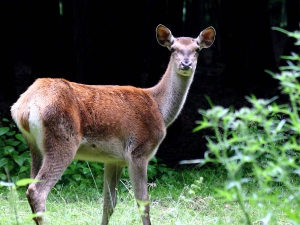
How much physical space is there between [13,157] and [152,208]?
7.99ft

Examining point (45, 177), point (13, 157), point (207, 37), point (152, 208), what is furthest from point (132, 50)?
point (45, 177)

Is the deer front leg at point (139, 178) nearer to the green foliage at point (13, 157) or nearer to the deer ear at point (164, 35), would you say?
the deer ear at point (164, 35)

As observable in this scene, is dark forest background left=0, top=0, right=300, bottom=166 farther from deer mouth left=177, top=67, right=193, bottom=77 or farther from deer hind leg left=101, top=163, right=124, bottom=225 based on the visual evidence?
deer hind leg left=101, top=163, right=124, bottom=225

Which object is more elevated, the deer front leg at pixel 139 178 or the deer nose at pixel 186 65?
the deer nose at pixel 186 65

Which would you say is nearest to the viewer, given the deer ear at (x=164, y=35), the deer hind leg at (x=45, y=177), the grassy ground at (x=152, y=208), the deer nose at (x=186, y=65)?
the deer hind leg at (x=45, y=177)

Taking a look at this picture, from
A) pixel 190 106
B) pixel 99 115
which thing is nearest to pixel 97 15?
pixel 99 115

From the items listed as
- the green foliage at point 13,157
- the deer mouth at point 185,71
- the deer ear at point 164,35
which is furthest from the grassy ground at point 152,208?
the deer ear at point 164,35

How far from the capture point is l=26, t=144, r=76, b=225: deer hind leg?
5.96 metres

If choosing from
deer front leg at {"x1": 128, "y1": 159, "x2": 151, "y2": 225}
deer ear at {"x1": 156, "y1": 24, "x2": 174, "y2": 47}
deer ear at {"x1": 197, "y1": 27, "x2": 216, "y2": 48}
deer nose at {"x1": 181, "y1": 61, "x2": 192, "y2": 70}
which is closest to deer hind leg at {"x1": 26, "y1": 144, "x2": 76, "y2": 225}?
deer front leg at {"x1": 128, "y1": 159, "x2": 151, "y2": 225}

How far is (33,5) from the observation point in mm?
12844

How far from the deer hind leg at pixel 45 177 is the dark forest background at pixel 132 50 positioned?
4603mm

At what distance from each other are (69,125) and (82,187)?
8.99ft

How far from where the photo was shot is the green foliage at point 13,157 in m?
8.91

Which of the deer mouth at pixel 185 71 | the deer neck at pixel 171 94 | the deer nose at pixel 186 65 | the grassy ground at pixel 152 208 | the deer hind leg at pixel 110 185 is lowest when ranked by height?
the grassy ground at pixel 152 208
